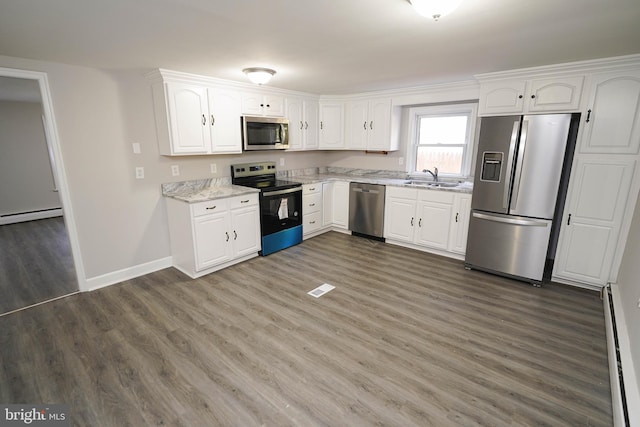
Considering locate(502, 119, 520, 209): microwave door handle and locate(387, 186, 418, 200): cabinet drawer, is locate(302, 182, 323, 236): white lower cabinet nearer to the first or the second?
locate(387, 186, 418, 200): cabinet drawer

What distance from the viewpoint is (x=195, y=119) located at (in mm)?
3461

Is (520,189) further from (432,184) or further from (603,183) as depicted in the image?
(432,184)

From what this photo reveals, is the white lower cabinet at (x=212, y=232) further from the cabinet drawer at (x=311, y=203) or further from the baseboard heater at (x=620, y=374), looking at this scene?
the baseboard heater at (x=620, y=374)

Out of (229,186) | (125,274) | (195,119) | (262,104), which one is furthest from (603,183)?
(125,274)

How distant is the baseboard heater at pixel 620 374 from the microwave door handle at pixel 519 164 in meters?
1.23

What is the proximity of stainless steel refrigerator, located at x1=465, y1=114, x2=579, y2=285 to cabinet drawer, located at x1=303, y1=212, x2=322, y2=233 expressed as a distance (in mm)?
2250

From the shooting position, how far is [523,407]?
5.91 feet

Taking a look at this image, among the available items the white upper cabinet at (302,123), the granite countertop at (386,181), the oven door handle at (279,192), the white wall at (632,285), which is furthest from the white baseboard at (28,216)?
the white wall at (632,285)

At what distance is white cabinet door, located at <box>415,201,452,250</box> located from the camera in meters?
3.96

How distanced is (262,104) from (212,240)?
1984 millimetres

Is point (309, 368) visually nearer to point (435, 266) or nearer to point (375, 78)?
point (435, 266)

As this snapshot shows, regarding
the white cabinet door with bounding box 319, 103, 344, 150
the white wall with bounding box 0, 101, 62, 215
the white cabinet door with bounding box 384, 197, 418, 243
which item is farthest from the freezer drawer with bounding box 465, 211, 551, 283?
the white wall with bounding box 0, 101, 62, 215

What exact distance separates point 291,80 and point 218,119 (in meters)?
1.02

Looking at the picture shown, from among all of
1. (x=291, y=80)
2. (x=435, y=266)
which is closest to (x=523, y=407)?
(x=435, y=266)
